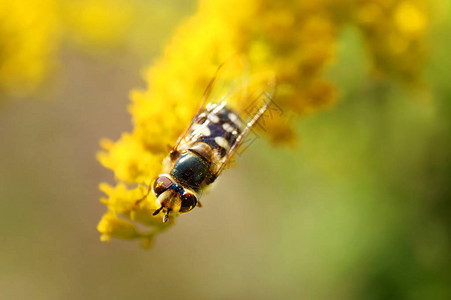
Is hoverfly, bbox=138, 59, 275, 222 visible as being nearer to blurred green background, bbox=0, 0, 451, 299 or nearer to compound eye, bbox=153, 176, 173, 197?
compound eye, bbox=153, 176, 173, 197

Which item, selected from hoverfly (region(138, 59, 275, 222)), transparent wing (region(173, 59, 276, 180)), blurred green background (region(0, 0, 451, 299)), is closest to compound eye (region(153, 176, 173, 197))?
hoverfly (region(138, 59, 275, 222))

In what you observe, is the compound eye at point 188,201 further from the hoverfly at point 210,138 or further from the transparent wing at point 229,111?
the transparent wing at point 229,111

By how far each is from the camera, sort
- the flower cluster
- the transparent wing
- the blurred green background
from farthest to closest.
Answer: the flower cluster < the blurred green background < the transparent wing

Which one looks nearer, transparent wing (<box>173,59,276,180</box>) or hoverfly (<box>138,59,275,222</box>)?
hoverfly (<box>138,59,275,222</box>)

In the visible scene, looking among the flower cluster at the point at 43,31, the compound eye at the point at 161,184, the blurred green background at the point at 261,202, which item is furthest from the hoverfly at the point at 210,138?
the flower cluster at the point at 43,31

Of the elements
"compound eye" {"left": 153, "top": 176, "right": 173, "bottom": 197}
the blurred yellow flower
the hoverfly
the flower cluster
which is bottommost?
"compound eye" {"left": 153, "top": 176, "right": 173, "bottom": 197}

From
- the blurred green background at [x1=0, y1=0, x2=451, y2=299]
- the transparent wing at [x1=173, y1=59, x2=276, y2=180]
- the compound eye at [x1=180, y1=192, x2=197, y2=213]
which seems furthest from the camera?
the blurred green background at [x1=0, y1=0, x2=451, y2=299]

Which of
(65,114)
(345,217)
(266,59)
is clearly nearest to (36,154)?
(65,114)
